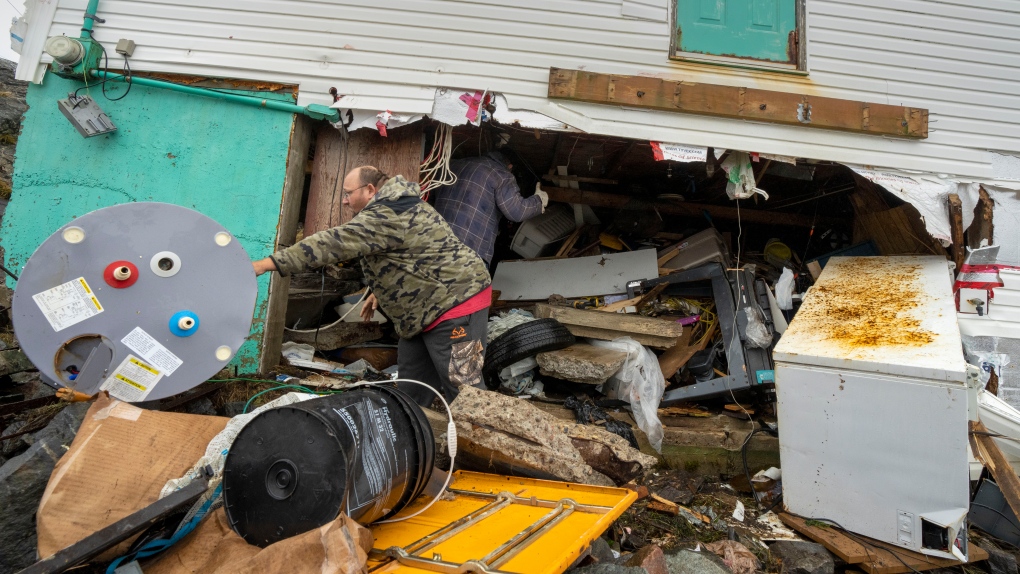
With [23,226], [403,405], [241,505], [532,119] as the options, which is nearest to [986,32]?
[532,119]

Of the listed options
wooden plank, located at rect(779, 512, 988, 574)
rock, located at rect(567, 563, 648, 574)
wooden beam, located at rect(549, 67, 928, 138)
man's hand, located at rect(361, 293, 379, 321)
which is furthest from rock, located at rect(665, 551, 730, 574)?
wooden beam, located at rect(549, 67, 928, 138)

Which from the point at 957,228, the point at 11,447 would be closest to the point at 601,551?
the point at 11,447

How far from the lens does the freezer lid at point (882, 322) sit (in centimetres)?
369

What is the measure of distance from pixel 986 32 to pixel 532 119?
4.59 metres

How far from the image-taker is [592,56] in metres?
5.48

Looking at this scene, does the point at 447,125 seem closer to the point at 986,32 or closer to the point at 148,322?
the point at 148,322

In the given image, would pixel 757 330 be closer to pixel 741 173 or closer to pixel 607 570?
pixel 741 173

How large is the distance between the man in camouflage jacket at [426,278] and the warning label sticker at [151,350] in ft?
4.12

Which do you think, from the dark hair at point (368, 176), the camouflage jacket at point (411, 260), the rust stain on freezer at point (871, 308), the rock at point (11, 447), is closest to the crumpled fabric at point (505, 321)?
the camouflage jacket at point (411, 260)

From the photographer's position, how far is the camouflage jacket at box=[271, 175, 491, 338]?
375cm

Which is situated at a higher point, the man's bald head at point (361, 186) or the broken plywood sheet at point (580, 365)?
the man's bald head at point (361, 186)

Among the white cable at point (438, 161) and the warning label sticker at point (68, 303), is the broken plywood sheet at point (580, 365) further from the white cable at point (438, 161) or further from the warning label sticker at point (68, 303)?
the warning label sticker at point (68, 303)

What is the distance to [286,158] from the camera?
5012 mm

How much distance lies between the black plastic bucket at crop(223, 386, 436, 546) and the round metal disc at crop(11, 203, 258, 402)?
0.91 m
